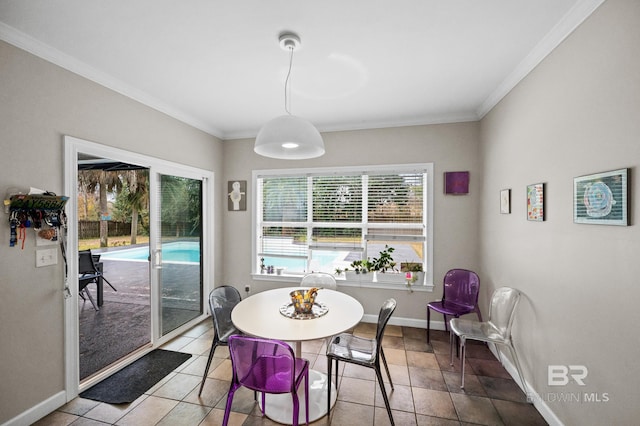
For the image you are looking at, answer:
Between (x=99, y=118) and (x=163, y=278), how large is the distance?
1.81 meters

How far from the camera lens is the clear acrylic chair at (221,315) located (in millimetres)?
2221

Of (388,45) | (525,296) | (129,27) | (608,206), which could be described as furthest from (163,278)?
(608,206)

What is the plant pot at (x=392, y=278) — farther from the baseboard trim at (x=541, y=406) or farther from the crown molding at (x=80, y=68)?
the crown molding at (x=80, y=68)

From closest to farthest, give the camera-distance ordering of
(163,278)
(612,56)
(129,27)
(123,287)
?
(612,56), (129,27), (163,278), (123,287)

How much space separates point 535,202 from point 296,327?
6.92 feet

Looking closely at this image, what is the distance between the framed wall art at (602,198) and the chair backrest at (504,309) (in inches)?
38.5

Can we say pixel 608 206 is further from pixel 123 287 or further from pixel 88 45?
pixel 123 287

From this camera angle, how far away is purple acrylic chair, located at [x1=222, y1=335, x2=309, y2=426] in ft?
4.99

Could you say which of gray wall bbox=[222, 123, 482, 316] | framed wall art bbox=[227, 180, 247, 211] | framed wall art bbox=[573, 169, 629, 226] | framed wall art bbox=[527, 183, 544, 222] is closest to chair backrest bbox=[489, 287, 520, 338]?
framed wall art bbox=[527, 183, 544, 222]

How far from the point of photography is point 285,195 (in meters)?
4.05

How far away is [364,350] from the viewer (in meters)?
2.12

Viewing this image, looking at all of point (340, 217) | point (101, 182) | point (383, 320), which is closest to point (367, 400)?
point (383, 320)

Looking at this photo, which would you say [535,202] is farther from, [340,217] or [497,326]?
[340,217]

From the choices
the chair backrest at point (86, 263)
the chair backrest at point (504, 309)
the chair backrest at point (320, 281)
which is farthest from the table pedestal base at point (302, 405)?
the chair backrest at point (86, 263)
